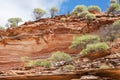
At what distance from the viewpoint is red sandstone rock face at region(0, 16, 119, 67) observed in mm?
34500

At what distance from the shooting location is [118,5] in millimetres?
43312

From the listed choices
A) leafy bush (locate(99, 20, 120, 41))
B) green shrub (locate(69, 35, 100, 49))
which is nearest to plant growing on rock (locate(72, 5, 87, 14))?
leafy bush (locate(99, 20, 120, 41))

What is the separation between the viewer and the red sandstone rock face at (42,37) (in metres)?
34.5

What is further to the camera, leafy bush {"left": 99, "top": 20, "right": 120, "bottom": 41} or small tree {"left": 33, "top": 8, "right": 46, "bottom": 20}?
small tree {"left": 33, "top": 8, "right": 46, "bottom": 20}

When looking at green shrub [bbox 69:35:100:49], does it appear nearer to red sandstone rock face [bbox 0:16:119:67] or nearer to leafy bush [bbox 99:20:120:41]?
leafy bush [bbox 99:20:120:41]

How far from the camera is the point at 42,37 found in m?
35.8

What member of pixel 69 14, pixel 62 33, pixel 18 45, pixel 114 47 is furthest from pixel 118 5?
pixel 114 47

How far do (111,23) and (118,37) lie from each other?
4395mm

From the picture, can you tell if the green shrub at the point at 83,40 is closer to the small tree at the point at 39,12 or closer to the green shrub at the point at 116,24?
the green shrub at the point at 116,24

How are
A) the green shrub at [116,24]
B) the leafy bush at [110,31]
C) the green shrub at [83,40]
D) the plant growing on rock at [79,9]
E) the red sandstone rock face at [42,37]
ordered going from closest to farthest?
the green shrub at [83,40], the leafy bush at [110,31], the green shrub at [116,24], the red sandstone rock face at [42,37], the plant growing on rock at [79,9]

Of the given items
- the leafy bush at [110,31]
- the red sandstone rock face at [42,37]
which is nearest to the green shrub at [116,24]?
the leafy bush at [110,31]

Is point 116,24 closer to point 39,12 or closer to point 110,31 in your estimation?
point 110,31

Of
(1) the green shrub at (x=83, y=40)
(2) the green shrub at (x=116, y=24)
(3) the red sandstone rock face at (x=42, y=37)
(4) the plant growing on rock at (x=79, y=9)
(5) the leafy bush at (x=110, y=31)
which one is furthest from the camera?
(4) the plant growing on rock at (x=79, y=9)

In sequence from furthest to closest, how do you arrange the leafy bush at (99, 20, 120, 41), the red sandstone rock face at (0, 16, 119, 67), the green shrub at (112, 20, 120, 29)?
the red sandstone rock face at (0, 16, 119, 67), the green shrub at (112, 20, 120, 29), the leafy bush at (99, 20, 120, 41)
